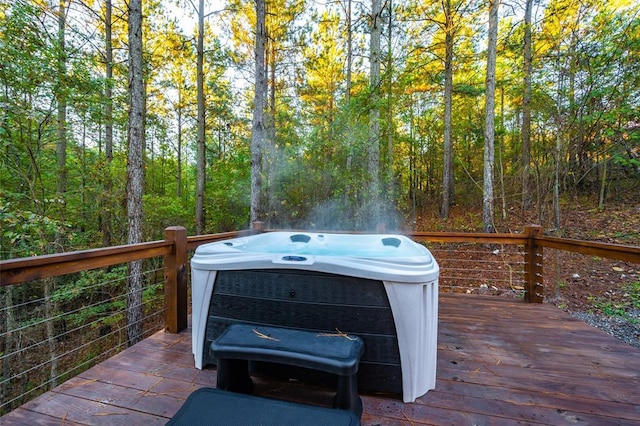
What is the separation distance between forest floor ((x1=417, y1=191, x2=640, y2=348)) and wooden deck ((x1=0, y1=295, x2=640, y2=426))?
109cm

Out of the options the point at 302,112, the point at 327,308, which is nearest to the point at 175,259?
the point at 327,308

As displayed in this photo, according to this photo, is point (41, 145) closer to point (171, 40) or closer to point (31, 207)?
point (31, 207)

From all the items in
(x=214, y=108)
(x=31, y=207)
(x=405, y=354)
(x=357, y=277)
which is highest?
(x=214, y=108)

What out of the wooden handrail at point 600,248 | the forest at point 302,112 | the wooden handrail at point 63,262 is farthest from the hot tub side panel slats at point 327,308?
the forest at point 302,112

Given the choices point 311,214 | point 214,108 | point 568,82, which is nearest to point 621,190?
point 568,82

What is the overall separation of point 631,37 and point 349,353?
472 cm

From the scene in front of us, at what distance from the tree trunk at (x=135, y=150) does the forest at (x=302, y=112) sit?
3 centimetres

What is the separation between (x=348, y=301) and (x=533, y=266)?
7.62 feet

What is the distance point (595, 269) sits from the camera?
403 cm

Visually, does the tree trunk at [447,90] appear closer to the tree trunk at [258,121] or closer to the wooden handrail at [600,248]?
the tree trunk at [258,121]

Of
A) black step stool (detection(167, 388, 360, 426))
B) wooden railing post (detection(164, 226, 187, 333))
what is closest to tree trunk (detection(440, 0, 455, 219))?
wooden railing post (detection(164, 226, 187, 333))

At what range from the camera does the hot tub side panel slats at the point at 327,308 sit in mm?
1351

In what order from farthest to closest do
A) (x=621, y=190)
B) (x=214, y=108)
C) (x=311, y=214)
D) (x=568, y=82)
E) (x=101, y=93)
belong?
1. (x=214, y=108)
2. (x=621, y=190)
3. (x=311, y=214)
4. (x=101, y=93)
5. (x=568, y=82)

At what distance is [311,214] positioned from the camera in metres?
5.20
